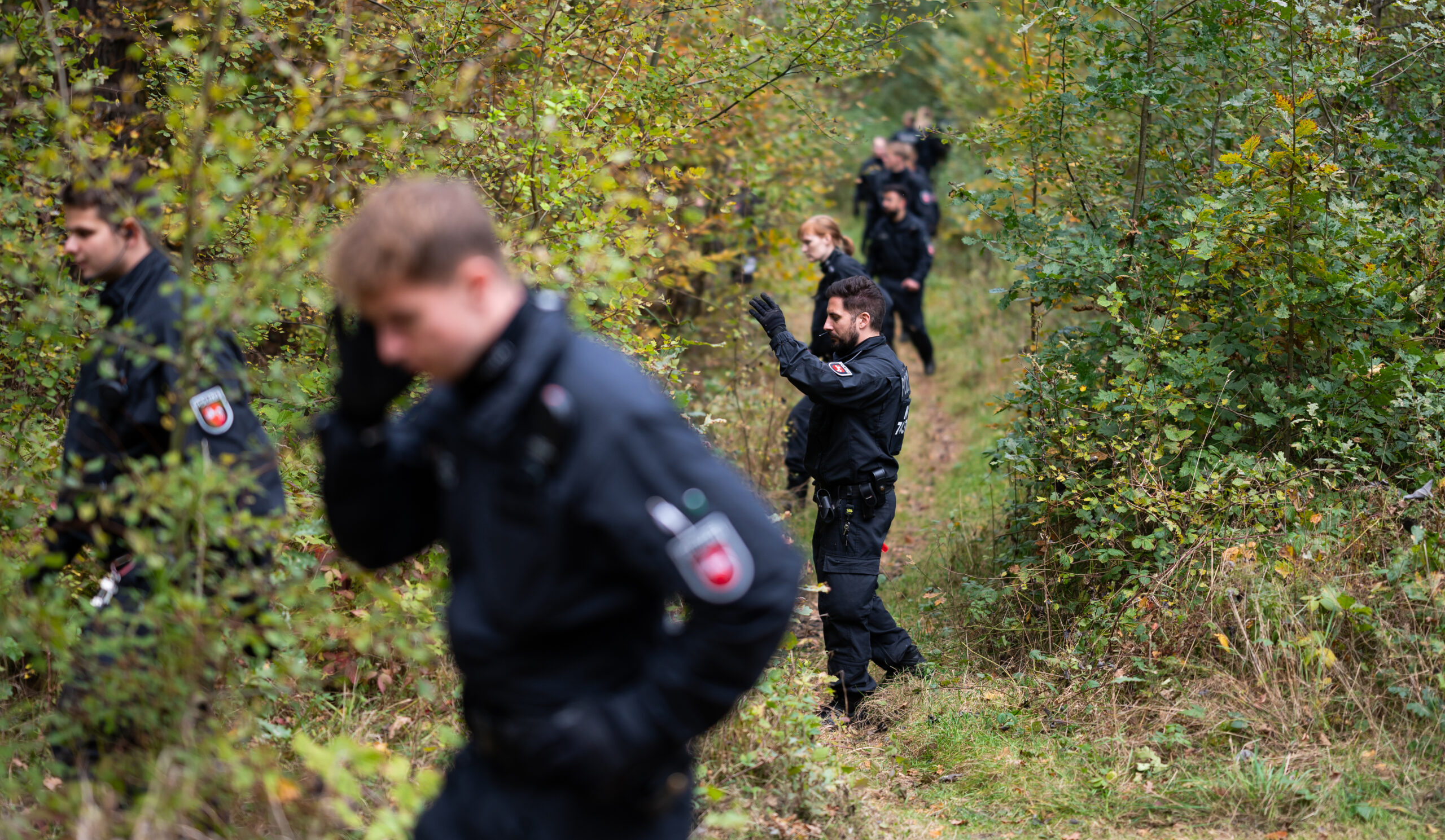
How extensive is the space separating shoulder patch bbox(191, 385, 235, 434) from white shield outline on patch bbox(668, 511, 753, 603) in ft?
5.58

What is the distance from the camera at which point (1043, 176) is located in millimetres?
6246

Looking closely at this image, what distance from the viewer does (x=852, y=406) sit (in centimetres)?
518

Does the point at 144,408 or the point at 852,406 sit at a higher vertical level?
the point at 144,408

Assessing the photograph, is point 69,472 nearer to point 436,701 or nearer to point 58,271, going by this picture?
point 58,271

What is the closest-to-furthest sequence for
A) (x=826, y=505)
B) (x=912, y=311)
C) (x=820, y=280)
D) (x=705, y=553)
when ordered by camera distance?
1. (x=705, y=553)
2. (x=826, y=505)
3. (x=820, y=280)
4. (x=912, y=311)

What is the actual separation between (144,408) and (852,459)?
319 centimetres

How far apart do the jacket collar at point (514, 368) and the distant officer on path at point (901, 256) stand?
936 centimetres

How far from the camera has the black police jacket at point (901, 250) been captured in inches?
434

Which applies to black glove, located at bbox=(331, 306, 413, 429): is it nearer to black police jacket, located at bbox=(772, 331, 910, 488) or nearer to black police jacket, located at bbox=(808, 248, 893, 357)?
black police jacket, located at bbox=(772, 331, 910, 488)

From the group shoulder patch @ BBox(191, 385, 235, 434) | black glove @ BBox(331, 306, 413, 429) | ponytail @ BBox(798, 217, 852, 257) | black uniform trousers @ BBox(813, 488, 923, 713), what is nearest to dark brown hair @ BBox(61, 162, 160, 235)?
shoulder patch @ BBox(191, 385, 235, 434)

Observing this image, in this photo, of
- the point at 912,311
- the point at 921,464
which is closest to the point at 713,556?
the point at 921,464

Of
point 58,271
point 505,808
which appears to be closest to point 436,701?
point 58,271

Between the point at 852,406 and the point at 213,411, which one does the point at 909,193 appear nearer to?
the point at 852,406

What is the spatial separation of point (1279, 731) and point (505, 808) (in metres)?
3.59
